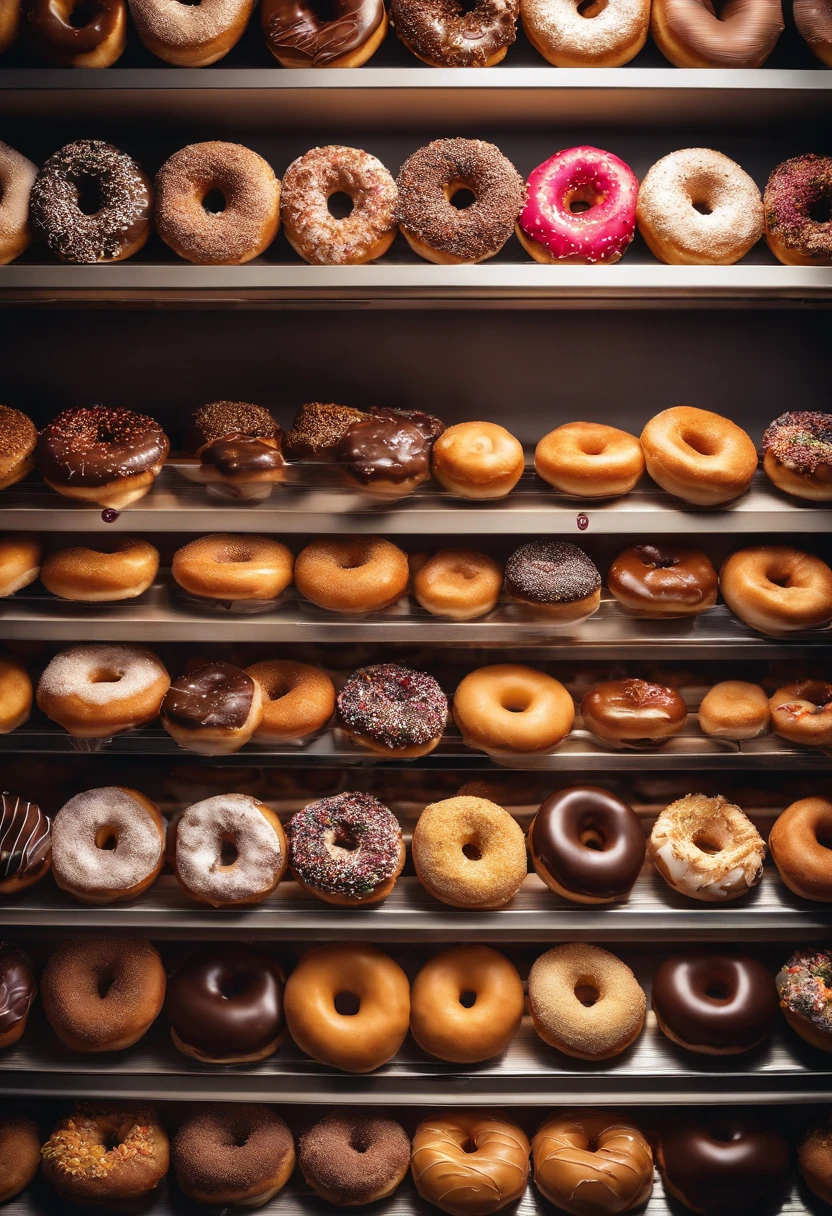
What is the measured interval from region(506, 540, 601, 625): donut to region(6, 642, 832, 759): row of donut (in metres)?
0.29

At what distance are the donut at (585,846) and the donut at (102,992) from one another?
1.25 meters

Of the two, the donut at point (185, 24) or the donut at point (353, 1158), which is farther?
the donut at point (353, 1158)

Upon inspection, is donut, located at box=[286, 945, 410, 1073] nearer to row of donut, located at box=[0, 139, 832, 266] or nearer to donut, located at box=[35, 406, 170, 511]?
donut, located at box=[35, 406, 170, 511]

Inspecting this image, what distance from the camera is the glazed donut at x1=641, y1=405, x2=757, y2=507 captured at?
235cm

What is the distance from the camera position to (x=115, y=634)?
8.02 ft

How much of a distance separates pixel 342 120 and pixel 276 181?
324mm

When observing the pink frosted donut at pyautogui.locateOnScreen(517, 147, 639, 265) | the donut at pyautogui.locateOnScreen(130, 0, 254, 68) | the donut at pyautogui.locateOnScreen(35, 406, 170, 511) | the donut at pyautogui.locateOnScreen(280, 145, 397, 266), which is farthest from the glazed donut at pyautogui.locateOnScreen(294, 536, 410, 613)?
the donut at pyautogui.locateOnScreen(130, 0, 254, 68)

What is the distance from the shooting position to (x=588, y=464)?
2.37 m

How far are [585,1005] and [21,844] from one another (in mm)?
1814

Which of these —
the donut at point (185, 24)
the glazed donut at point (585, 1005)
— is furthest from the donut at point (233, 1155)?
the donut at point (185, 24)

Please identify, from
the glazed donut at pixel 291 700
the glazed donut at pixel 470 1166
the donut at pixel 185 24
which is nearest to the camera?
the donut at pixel 185 24

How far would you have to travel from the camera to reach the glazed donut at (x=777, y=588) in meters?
2.43

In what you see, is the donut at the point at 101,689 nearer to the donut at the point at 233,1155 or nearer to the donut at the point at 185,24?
the donut at the point at 233,1155

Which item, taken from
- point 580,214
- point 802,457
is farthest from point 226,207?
point 802,457
